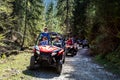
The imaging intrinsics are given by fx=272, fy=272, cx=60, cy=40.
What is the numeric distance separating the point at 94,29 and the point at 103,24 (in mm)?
7958

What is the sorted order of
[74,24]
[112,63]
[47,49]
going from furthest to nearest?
[74,24]
[112,63]
[47,49]

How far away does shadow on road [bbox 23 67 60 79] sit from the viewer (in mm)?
12928

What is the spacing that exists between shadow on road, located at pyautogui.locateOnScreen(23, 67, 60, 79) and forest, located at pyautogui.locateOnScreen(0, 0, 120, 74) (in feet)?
13.6

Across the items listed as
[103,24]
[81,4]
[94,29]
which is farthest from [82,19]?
[103,24]

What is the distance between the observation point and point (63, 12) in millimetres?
57125

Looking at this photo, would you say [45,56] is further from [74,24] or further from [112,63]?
[74,24]

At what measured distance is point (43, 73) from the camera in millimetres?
13648

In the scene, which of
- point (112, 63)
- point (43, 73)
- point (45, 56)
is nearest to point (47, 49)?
point (45, 56)

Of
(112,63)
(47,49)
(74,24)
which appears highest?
(47,49)

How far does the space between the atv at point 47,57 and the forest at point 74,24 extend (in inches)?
159

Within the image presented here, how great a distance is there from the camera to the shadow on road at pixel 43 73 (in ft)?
42.4

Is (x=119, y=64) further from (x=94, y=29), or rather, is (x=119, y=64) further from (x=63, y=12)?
(x=63, y=12)

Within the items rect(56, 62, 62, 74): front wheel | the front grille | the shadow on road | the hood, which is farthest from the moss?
the front grille

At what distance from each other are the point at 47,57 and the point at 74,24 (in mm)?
49150
